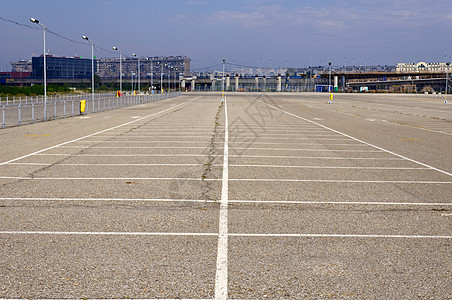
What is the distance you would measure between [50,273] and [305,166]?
29.6ft

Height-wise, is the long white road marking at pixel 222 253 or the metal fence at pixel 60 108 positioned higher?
the metal fence at pixel 60 108

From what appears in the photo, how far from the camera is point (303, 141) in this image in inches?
804

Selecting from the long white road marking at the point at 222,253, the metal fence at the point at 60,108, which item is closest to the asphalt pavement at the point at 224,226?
the long white road marking at the point at 222,253

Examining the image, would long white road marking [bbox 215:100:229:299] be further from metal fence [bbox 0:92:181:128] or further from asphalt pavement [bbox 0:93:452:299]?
metal fence [bbox 0:92:181:128]

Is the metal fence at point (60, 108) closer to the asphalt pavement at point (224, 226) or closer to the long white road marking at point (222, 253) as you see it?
the asphalt pavement at point (224, 226)

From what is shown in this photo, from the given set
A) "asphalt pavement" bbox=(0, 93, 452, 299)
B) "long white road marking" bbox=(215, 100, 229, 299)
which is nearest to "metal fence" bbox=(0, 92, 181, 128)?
"asphalt pavement" bbox=(0, 93, 452, 299)

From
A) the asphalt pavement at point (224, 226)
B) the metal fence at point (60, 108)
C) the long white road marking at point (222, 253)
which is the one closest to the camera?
the long white road marking at point (222, 253)

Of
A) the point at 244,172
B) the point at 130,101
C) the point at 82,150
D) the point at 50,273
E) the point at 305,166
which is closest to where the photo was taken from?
the point at 50,273

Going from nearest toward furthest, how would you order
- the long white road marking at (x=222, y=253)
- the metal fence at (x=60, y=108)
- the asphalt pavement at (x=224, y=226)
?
the long white road marking at (x=222, y=253)
the asphalt pavement at (x=224, y=226)
the metal fence at (x=60, y=108)

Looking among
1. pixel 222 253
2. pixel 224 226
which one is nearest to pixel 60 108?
pixel 224 226

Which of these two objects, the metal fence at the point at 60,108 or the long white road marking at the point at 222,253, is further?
the metal fence at the point at 60,108

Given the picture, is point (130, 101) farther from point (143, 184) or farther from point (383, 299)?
point (383, 299)

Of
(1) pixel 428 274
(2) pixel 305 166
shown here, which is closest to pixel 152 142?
(2) pixel 305 166

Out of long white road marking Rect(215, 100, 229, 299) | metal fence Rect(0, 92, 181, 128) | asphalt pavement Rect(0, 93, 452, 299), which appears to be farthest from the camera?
metal fence Rect(0, 92, 181, 128)
